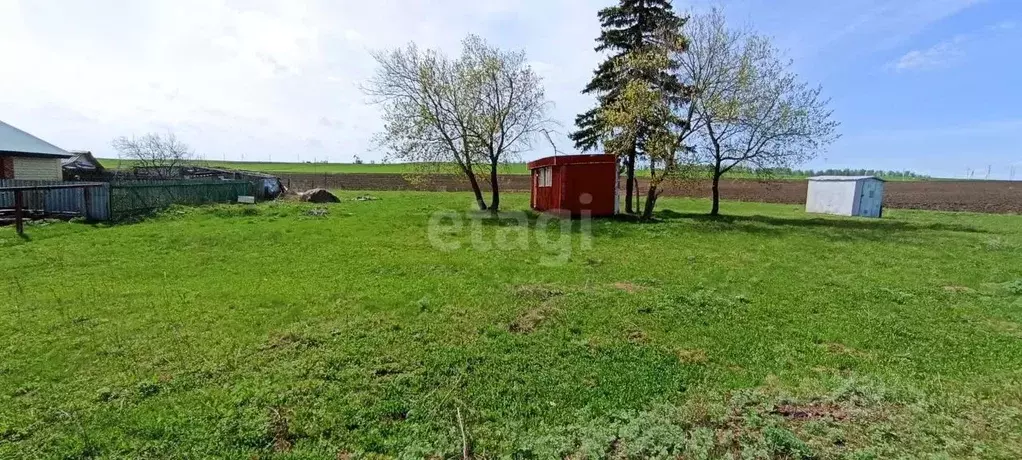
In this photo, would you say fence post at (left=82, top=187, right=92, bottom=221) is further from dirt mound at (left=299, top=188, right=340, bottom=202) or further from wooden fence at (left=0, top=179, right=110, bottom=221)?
dirt mound at (left=299, top=188, right=340, bottom=202)

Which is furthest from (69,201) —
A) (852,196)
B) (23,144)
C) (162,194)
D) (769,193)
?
(769,193)

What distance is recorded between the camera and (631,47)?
63.4ft

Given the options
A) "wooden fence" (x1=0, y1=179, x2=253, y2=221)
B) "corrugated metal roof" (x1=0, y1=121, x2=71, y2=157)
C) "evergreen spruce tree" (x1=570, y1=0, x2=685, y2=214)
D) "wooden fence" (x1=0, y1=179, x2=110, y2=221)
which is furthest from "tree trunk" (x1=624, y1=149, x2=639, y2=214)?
"corrugated metal roof" (x1=0, y1=121, x2=71, y2=157)

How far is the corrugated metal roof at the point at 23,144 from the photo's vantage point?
1927 cm

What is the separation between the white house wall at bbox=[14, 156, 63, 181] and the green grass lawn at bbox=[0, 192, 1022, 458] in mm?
14112

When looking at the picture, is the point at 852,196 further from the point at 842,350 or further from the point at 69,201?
the point at 69,201

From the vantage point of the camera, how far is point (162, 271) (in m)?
7.99

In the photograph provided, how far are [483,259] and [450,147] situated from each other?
11.8 meters

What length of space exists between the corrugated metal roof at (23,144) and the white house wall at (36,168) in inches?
15.3

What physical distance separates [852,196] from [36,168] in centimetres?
3743

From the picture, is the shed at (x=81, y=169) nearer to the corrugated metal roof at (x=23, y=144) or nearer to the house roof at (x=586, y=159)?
the corrugated metal roof at (x=23, y=144)

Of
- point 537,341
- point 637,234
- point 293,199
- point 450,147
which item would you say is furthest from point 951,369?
point 293,199

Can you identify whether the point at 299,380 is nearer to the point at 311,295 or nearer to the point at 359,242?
the point at 311,295

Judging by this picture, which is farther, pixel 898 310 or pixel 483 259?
pixel 483 259
